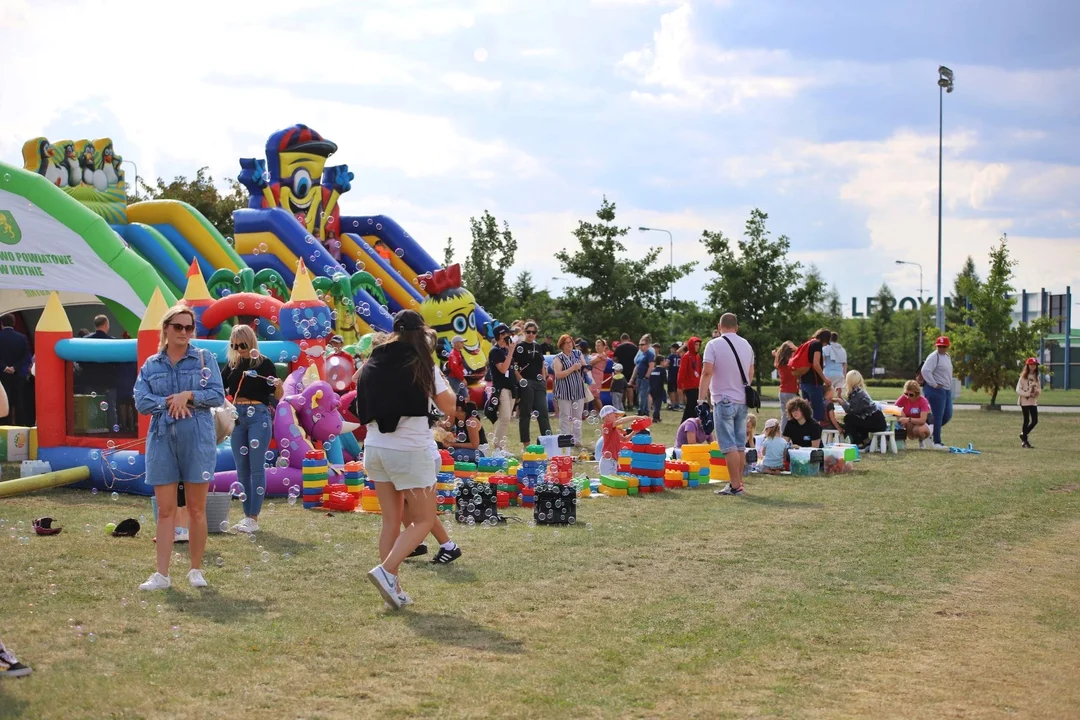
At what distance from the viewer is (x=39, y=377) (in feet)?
39.5

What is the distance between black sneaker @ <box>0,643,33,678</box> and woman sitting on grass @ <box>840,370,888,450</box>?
12552 mm

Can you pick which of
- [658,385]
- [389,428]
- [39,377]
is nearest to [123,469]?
[39,377]

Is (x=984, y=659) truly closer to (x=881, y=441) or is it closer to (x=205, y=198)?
(x=881, y=441)

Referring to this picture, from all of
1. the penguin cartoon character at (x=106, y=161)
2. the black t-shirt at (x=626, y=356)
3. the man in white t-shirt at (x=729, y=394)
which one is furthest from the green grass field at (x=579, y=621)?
the black t-shirt at (x=626, y=356)

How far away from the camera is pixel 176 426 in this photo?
6934 millimetres

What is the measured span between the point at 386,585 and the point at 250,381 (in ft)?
9.65

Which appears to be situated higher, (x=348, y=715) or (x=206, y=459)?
(x=206, y=459)

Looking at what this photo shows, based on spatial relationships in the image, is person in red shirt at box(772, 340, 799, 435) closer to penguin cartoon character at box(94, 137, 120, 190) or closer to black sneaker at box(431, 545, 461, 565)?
black sneaker at box(431, 545, 461, 565)

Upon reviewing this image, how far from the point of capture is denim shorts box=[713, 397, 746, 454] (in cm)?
1138

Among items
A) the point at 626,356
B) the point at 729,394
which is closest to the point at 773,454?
the point at 729,394

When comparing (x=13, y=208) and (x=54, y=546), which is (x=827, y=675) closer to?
(x=54, y=546)

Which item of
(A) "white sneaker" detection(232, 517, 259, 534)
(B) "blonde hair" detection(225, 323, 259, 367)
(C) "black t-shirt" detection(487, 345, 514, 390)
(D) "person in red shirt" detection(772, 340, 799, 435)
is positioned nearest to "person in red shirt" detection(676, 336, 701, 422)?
(D) "person in red shirt" detection(772, 340, 799, 435)

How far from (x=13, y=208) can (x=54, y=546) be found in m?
8.94

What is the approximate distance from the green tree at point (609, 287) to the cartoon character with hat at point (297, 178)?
1250cm
